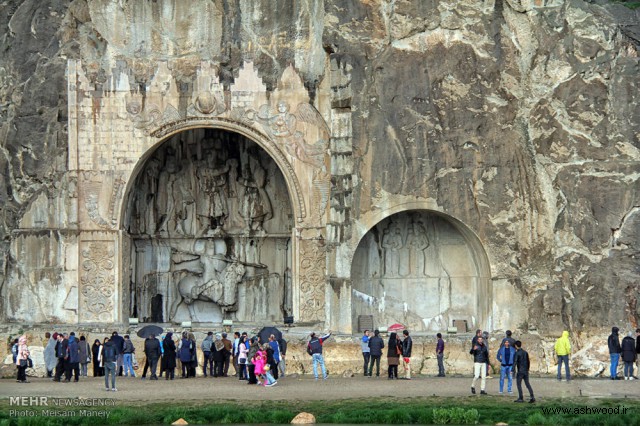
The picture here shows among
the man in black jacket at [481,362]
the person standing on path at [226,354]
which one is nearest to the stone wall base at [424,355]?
the person standing on path at [226,354]

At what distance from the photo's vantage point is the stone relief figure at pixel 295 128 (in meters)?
45.9

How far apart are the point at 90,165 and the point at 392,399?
1592 centimetres

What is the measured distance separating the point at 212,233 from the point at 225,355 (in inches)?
356

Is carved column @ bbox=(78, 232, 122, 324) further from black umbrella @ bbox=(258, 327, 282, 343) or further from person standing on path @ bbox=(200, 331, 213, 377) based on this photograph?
black umbrella @ bbox=(258, 327, 282, 343)

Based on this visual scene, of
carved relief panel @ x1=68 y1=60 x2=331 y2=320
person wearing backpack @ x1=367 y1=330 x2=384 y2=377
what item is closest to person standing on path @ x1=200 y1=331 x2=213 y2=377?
person wearing backpack @ x1=367 y1=330 x2=384 y2=377

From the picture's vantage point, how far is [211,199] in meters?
48.9

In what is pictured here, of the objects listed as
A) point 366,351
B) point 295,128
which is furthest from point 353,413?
point 295,128

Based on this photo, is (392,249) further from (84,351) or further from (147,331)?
(84,351)

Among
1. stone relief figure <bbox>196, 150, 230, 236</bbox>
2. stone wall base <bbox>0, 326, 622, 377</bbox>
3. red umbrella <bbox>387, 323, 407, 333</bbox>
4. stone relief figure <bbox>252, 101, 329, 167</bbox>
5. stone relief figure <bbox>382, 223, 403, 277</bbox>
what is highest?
stone relief figure <bbox>252, 101, 329, 167</bbox>

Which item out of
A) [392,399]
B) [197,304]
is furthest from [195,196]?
[392,399]

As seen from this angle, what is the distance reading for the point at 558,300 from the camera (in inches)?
1702

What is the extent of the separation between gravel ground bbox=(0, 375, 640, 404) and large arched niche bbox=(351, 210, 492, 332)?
7707mm

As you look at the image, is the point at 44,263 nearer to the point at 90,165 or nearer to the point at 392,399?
the point at 90,165

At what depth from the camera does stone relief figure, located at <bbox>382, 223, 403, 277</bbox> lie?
155ft
